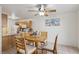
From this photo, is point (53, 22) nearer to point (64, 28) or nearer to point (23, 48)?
point (64, 28)

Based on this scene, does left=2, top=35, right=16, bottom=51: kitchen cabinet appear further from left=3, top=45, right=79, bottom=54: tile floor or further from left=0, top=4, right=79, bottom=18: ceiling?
left=0, top=4, right=79, bottom=18: ceiling

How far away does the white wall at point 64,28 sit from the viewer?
2033mm

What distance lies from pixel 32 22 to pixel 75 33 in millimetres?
774

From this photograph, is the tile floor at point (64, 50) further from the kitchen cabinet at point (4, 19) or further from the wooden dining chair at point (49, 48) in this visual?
the kitchen cabinet at point (4, 19)

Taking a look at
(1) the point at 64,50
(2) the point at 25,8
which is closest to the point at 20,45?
(2) the point at 25,8

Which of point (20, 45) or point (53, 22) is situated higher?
point (53, 22)

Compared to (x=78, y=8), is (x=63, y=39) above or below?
below

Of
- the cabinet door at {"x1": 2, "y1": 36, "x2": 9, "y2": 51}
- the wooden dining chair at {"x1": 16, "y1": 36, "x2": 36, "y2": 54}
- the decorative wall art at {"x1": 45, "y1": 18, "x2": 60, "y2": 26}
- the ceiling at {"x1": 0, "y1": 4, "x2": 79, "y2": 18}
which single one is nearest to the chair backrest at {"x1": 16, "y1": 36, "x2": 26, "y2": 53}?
the wooden dining chair at {"x1": 16, "y1": 36, "x2": 36, "y2": 54}

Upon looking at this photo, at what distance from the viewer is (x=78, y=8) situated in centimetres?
201

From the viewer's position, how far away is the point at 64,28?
206cm

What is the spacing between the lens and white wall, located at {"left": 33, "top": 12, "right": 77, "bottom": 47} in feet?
6.67
